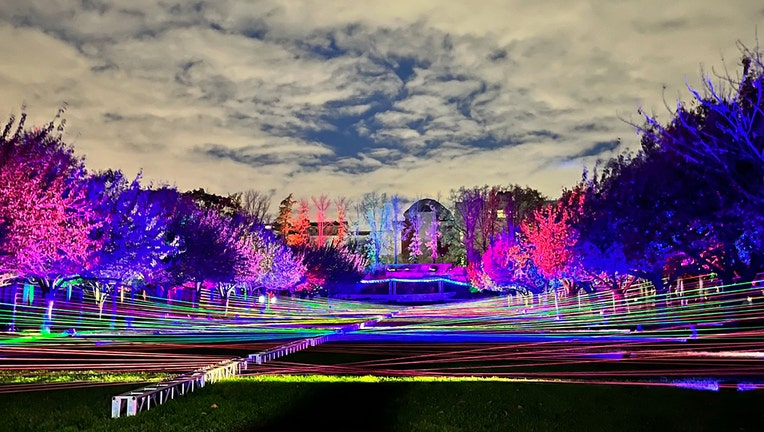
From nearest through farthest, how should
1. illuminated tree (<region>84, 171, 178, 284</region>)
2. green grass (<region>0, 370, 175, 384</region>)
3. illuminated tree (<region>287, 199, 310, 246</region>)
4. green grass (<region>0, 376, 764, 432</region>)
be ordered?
green grass (<region>0, 376, 764, 432</region>), green grass (<region>0, 370, 175, 384</region>), illuminated tree (<region>84, 171, 178, 284</region>), illuminated tree (<region>287, 199, 310, 246</region>)

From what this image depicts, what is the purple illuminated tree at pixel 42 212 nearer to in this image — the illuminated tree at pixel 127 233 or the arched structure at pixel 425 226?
the illuminated tree at pixel 127 233

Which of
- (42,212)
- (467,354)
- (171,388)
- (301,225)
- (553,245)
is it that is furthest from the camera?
(301,225)

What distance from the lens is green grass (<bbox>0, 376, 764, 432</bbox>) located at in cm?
862

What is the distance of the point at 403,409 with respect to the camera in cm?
975

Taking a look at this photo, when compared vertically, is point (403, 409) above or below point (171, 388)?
below

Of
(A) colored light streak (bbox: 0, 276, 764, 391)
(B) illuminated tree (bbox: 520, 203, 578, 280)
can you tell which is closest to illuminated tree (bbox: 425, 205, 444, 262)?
(B) illuminated tree (bbox: 520, 203, 578, 280)

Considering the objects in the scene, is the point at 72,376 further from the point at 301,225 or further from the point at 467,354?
the point at 301,225

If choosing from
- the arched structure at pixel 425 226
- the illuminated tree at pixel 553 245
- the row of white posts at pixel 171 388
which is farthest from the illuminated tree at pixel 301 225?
the row of white posts at pixel 171 388

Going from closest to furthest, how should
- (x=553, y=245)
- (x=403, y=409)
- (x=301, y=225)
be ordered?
1. (x=403, y=409)
2. (x=553, y=245)
3. (x=301, y=225)

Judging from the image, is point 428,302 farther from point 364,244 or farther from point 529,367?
point 529,367

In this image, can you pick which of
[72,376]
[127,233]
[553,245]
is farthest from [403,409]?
Result: [553,245]

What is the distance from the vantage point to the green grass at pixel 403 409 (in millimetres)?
8625

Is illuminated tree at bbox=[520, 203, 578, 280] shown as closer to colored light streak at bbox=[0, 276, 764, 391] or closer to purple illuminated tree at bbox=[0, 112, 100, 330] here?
colored light streak at bbox=[0, 276, 764, 391]

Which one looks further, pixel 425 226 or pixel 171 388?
pixel 425 226
